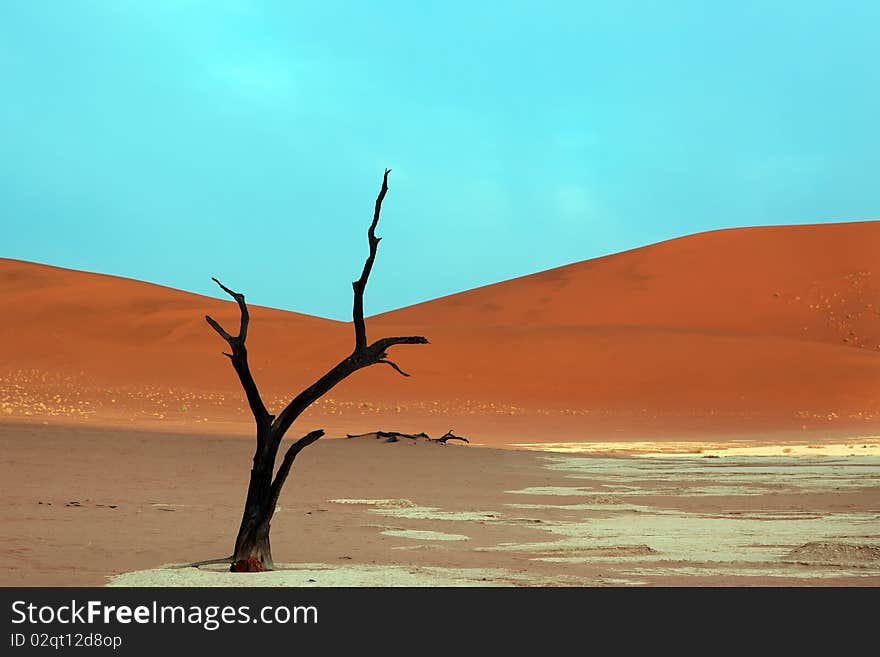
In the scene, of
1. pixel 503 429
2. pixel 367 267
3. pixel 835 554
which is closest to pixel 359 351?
pixel 367 267

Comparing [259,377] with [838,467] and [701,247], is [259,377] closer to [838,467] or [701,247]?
[838,467]

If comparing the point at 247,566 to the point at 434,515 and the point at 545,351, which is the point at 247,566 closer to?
the point at 434,515

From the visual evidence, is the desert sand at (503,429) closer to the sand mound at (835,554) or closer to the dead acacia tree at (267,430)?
the sand mound at (835,554)

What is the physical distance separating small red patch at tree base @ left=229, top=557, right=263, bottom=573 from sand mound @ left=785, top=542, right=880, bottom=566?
4.54 metres

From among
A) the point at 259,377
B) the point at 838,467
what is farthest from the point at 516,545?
the point at 259,377

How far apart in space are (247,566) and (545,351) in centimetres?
4720

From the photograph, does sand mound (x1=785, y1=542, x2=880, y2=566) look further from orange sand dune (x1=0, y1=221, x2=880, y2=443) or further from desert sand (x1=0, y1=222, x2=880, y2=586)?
orange sand dune (x1=0, y1=221, x2=880, y2=443)

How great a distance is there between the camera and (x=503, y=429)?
37562 mm

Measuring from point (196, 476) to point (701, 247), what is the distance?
229 feet

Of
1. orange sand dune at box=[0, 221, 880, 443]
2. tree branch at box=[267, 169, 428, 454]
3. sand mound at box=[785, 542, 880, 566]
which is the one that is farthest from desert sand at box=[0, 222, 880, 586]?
tree branch at box=[267, 169, 428, 454]

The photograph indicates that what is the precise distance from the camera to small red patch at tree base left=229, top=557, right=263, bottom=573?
9.51m

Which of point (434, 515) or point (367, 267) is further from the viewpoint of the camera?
point (434, 515)

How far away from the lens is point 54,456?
20.8 m

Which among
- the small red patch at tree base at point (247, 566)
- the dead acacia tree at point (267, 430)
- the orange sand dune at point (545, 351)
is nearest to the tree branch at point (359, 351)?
the dead acacia tree at point (267, 430)
